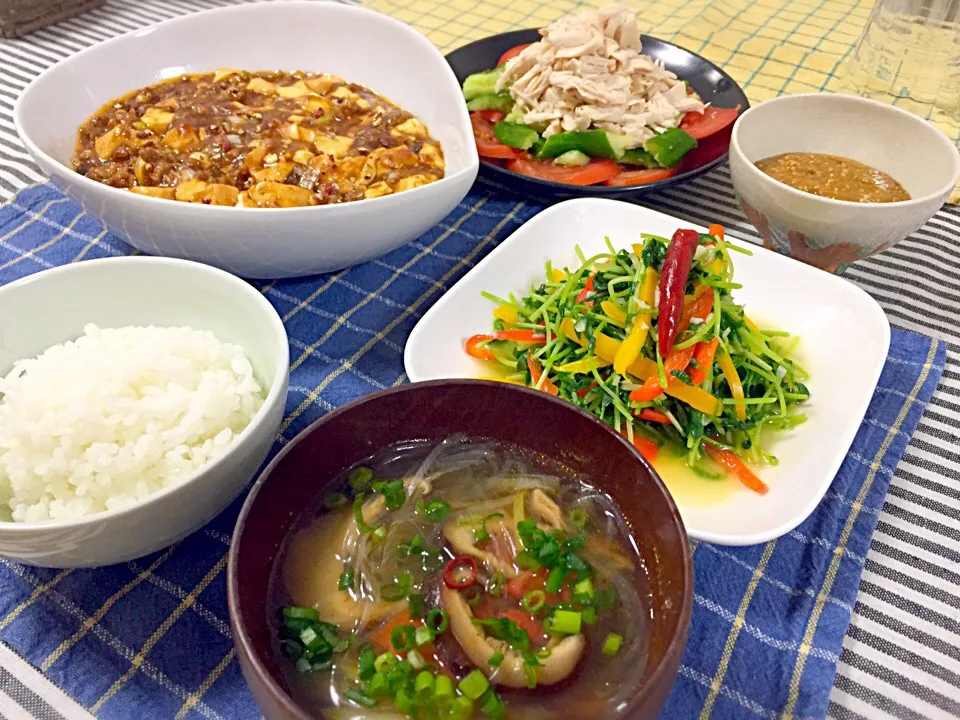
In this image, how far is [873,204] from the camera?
171 centimetres

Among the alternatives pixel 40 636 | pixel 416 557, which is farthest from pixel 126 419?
pixel 416 557

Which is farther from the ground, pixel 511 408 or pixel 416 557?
pixel 511 408

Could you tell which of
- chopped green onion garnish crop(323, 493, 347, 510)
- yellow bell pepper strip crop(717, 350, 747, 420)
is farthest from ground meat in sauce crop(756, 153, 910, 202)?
chopped green onion garnish crop(323, 493, 347, 510)

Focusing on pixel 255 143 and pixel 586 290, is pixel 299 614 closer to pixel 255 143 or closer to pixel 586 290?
pixel 586 290

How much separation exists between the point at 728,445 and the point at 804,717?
1.79 feet

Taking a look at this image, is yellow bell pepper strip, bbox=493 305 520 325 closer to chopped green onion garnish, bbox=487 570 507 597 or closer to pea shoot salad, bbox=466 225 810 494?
pea shoot salad, bbox=466 225 810 494

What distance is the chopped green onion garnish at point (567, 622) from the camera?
37.6 inches

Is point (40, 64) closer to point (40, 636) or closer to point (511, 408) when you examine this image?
point (40, 636)

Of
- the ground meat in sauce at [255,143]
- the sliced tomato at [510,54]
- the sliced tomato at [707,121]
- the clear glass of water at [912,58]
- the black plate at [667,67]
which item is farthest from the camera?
the clear glass of water at [912,58]

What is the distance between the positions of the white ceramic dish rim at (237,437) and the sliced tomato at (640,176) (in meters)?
1.19

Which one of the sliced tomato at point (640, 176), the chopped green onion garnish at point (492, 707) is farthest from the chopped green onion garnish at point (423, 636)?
the sliced tomato at point (640, 176)

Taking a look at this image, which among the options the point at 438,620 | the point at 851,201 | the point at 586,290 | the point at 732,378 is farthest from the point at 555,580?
the point at 851,201

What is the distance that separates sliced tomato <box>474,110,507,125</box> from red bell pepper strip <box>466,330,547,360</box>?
108 cm

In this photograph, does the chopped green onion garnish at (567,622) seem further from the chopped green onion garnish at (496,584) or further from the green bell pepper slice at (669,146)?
the green bell pepper slice at (669,146)
